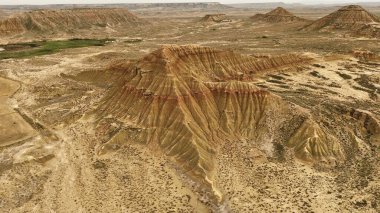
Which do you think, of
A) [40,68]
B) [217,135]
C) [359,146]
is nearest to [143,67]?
[217,135]

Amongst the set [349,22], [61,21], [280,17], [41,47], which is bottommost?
[41,47]

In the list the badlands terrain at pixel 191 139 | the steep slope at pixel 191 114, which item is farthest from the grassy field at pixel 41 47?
the steep slope at pixel 191 114

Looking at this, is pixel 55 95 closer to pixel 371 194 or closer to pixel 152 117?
pixel 152 117

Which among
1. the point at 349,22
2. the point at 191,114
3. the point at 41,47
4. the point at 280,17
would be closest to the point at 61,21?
the point at 41,47

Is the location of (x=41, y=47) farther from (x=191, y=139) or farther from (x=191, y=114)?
(x=191, y=139)

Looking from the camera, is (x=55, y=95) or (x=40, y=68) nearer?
(x=55, y=95)

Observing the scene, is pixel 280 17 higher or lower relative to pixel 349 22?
lower
